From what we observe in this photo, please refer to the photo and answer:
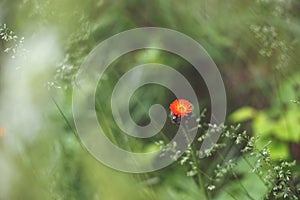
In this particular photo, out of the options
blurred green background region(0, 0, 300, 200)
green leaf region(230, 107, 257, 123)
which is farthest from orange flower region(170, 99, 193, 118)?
green leaf region(230, 107, 257, 123)

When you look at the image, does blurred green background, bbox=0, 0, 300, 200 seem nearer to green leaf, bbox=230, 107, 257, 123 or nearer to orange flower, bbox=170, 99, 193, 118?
green leaf, bbox=230, 107, 257, 123

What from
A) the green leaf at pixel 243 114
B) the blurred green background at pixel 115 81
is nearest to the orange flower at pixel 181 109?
the blurred green background at pixel 115 81

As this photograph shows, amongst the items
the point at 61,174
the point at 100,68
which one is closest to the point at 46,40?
the point at 100,68

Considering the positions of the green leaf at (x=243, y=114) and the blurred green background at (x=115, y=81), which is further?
the green leaf at (x=243, y=114)

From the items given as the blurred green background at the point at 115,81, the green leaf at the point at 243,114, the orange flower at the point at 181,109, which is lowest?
the green leaf at the point at 243,114

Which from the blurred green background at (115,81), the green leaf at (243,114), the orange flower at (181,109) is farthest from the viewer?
the green leaf at (243,114)

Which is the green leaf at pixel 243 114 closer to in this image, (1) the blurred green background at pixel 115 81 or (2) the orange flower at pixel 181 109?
(1) the blurred green background at pixel 115 81

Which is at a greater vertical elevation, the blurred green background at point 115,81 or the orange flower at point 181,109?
the orange flower at point 181,109

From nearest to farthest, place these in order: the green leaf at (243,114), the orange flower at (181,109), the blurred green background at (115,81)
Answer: the orange flower at (181,109) → the blurred green background at (115,81) → the green leaf at (243,114)

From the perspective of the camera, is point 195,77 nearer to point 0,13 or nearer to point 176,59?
point 176,59
